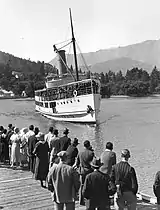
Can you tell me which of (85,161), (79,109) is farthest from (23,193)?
(79,109)

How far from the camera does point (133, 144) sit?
30.9 m

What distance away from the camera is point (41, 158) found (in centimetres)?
990

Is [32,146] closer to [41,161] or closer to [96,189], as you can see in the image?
[41,161]

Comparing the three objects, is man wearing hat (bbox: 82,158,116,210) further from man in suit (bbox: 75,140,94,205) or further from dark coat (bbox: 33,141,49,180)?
dark coat (bbox: 33,141,49,180)

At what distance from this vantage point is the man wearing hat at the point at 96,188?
6125 mm

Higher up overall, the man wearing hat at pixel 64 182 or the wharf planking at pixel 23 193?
the man wearing hat at pixel 64 182

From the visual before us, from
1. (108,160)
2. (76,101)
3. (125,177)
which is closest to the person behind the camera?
(125,177)

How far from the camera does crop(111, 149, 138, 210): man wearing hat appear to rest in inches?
259

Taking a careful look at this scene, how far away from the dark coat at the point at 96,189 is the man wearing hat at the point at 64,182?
11.9 inches

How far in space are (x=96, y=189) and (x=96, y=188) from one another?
0.02 meters

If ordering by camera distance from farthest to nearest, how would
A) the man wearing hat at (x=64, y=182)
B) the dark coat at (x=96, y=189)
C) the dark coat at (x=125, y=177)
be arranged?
the dark coat at (x=125, y=177), the man wearing hat at (x=64, y=182), the dark coat at (x=96, y=189)

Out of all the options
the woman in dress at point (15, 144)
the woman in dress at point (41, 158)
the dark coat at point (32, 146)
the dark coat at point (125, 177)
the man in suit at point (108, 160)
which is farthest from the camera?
the woman in dress at point (15, 144)

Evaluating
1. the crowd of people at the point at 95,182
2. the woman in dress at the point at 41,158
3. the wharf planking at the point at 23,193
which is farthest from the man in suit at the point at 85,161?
the woman in dress at the point at 41,158

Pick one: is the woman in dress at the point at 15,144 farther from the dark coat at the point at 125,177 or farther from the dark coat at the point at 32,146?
the dark coat at the point at 125,177
